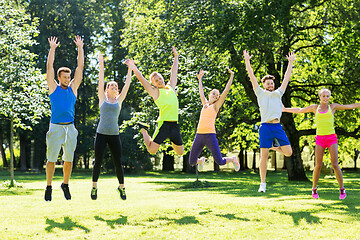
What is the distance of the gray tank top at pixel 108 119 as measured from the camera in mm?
9680

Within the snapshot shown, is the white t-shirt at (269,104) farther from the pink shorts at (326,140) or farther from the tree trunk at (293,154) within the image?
the tree trunk at (293,154)

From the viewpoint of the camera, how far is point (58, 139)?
30.8ft

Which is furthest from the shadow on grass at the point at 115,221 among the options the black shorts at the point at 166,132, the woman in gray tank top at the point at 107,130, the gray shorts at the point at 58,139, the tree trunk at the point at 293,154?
the tree trunk at the point at 293,154

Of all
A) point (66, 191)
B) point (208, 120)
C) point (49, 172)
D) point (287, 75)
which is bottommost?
point (66, 191)

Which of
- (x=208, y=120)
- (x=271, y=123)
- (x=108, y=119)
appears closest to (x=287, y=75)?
Answer: (x=271, y=123)

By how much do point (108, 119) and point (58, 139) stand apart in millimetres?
1109

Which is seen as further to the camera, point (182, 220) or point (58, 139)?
point (182, 220)

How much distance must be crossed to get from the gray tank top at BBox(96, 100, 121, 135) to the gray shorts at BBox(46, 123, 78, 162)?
0.58 m

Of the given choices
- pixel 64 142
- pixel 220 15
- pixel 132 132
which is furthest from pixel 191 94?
pixel 132 132

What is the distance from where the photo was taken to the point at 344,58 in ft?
74.6

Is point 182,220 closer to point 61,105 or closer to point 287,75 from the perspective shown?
point 61,105

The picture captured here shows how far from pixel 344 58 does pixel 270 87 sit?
13.7 metres

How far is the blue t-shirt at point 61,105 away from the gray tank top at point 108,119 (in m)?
0.68

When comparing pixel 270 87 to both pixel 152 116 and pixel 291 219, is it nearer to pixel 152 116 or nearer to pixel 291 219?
pixel 291 219
